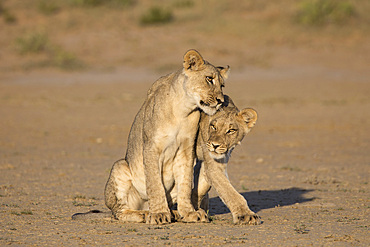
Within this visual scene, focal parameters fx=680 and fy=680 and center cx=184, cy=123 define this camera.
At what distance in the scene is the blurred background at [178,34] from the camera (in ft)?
86.8

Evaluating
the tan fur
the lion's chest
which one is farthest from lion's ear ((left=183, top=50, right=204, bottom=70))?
the lion's chest

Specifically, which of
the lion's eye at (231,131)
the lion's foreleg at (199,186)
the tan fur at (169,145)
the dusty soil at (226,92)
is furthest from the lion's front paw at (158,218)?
the lion's eye at (231,131)

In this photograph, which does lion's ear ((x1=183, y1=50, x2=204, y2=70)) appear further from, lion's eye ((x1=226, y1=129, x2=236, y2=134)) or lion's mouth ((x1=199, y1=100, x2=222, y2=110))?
lion's eye ((x1=226, y1=129, x2=236, y2=134))

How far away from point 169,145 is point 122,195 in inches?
33.2

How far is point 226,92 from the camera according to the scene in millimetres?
21547

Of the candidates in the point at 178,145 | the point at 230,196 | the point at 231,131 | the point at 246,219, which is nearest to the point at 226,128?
the point at 231,131

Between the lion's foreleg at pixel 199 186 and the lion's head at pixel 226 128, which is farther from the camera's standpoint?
the lion's foreleg at pixel 199 186

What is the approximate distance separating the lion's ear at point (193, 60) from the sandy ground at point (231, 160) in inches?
63.2

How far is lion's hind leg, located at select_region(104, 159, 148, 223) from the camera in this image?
23.5 feet

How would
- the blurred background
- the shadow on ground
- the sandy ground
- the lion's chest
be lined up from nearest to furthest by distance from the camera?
the sandy ground → the lion's chest → the shadow on ground → the blurred background

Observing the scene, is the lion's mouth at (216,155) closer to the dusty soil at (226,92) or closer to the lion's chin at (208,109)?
the lion's chin at (208,109)

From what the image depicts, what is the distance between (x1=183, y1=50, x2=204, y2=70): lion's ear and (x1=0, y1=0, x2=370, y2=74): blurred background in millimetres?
18174

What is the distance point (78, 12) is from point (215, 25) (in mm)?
7389

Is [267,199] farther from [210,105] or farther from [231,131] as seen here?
[210,105]
